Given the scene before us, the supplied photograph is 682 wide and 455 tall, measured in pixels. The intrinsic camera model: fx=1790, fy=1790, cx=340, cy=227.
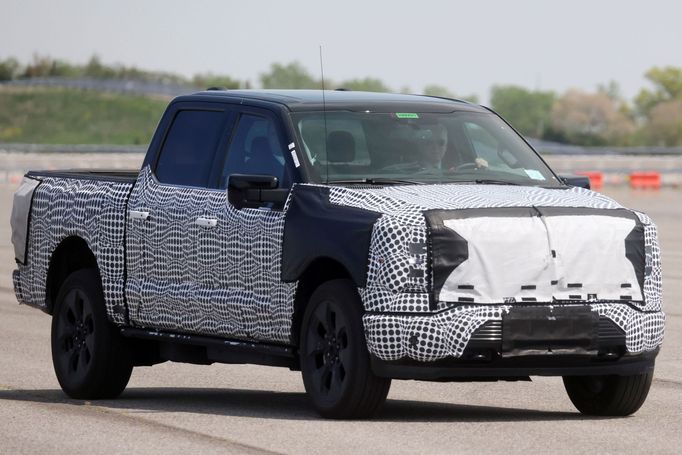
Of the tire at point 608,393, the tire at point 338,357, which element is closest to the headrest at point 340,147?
the tire at point 338,357

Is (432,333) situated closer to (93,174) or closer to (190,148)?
(190,148)

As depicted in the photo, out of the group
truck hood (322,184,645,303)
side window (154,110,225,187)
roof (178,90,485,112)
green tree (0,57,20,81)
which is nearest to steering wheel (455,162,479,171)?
roof (178,90,485,112)

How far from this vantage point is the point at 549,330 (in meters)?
8.95

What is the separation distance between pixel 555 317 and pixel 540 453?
0.94 meters

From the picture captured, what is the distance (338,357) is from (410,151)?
1435mm

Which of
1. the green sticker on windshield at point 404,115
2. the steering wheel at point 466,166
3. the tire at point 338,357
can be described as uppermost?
the green sticker on windshield at point 404,115

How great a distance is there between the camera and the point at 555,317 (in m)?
8.96

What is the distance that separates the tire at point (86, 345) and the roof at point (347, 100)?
1432 millimetres

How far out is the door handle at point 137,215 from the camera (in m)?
10.9

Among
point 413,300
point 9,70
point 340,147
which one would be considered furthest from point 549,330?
point 9,70

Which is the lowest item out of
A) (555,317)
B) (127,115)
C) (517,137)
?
(127,115)

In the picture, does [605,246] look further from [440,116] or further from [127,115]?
[127,115]

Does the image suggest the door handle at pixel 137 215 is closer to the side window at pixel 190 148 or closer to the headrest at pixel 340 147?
the side window at pixel 190 148

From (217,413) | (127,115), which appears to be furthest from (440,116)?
(127,115)
